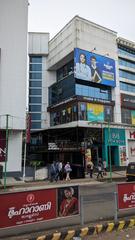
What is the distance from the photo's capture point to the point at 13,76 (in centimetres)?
3272

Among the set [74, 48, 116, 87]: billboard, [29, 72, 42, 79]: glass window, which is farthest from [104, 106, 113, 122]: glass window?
[29, 72, 42, 79]: glass window

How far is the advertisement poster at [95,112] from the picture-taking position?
1702 inches

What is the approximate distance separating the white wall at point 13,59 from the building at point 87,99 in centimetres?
872

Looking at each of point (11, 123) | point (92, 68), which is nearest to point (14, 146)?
point (11, 123)

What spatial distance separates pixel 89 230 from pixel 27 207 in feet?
Result: 6.99

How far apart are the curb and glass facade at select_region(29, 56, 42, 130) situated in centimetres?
4388

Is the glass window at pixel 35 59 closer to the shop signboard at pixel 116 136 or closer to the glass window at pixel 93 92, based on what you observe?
the glass window at pixel 93 92

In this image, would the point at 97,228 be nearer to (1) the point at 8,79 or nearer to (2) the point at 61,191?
(2) the point at 61,191

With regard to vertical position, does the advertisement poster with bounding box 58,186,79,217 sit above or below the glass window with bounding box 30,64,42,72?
below

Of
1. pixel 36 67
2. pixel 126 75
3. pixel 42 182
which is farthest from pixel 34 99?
pixel 42 182

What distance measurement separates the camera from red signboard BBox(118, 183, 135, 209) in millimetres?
10148

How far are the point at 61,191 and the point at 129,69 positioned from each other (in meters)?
45.5

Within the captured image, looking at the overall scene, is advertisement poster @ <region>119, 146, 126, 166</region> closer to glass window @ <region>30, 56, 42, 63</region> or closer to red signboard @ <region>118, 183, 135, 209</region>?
glass window @ <region>30, 56, 42, 63</region>

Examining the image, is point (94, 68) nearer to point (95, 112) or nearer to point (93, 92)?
point (93, 92)
